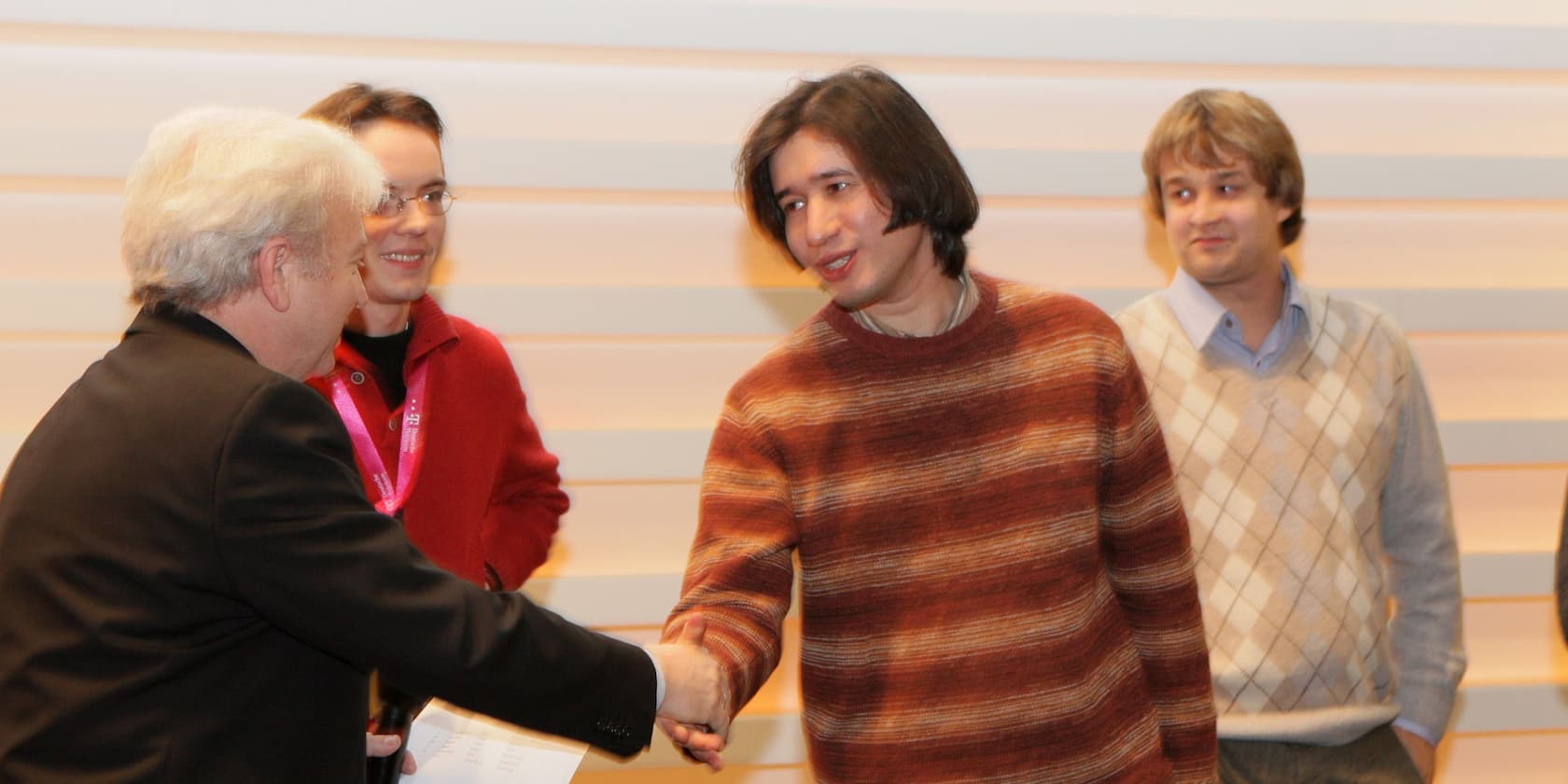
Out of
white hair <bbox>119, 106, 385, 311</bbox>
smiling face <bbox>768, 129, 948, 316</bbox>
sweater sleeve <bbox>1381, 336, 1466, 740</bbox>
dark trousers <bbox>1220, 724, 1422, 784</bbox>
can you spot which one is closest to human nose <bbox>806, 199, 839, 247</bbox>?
smiling face <bbox>768, 129, 948, 316</bbox>

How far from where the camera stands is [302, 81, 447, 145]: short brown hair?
261 cm

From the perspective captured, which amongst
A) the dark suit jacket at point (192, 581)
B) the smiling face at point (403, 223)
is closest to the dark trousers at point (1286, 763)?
the dark suit jacket at point (192, 581)

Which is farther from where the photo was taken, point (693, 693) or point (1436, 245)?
point (1436, 245)

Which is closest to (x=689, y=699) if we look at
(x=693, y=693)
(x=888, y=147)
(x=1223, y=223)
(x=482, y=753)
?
(x=693, y=693)

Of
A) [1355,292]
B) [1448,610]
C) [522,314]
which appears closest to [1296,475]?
[1448,610]

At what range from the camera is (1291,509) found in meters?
2.76

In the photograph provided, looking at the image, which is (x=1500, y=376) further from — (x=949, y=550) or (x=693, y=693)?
(x=693, y=693)

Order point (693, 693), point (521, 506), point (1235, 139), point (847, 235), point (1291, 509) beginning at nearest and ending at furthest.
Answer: point (693, 693) < point (847, 235) < point (1291, 509) < point (521, 506) < point (1235, 139)

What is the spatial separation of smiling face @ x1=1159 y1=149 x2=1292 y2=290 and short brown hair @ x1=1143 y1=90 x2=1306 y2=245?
2 centimetres

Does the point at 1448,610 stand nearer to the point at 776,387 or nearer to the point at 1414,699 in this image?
the point at 1414,699

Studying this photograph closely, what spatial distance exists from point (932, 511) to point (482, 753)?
0.72 metres

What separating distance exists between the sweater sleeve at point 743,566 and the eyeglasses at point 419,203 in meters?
0.79

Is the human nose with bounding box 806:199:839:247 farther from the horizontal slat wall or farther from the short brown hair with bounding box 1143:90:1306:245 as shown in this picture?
the horizontal slat wall

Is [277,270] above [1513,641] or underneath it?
above
